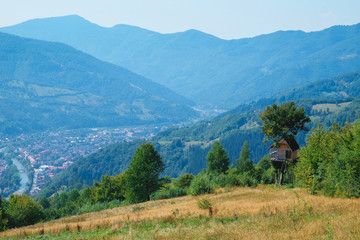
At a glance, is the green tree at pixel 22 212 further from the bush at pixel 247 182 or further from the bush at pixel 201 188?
the bush at pixel 247 182

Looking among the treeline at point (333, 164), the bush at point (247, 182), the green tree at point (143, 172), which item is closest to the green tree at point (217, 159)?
the green tree at point (143, 172)

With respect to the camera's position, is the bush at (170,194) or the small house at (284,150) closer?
the small house at (284,150)

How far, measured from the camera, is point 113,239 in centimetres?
1661

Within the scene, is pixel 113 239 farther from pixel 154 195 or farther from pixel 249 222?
pixel 154 195

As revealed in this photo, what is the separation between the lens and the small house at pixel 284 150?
42.1 meters

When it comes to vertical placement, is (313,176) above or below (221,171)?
above

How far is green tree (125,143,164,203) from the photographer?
54.4 meters

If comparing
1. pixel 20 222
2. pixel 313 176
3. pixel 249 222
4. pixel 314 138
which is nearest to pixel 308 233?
pixel 249 222

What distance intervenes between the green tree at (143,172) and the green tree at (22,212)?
15.4 meters

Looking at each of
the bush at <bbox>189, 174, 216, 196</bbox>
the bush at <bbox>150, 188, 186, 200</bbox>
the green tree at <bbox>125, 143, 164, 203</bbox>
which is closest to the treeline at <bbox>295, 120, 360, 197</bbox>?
the bush at <bbox>189, 174, 216, 196</bbox>

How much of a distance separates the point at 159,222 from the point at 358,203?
12452 mm

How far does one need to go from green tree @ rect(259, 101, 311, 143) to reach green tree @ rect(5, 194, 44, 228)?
1513 inches

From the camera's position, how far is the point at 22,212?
52688 millimetres

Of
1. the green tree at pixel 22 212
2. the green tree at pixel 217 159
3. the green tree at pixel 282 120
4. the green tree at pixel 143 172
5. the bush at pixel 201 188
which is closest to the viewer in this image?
the green tree at pixel 282 120
